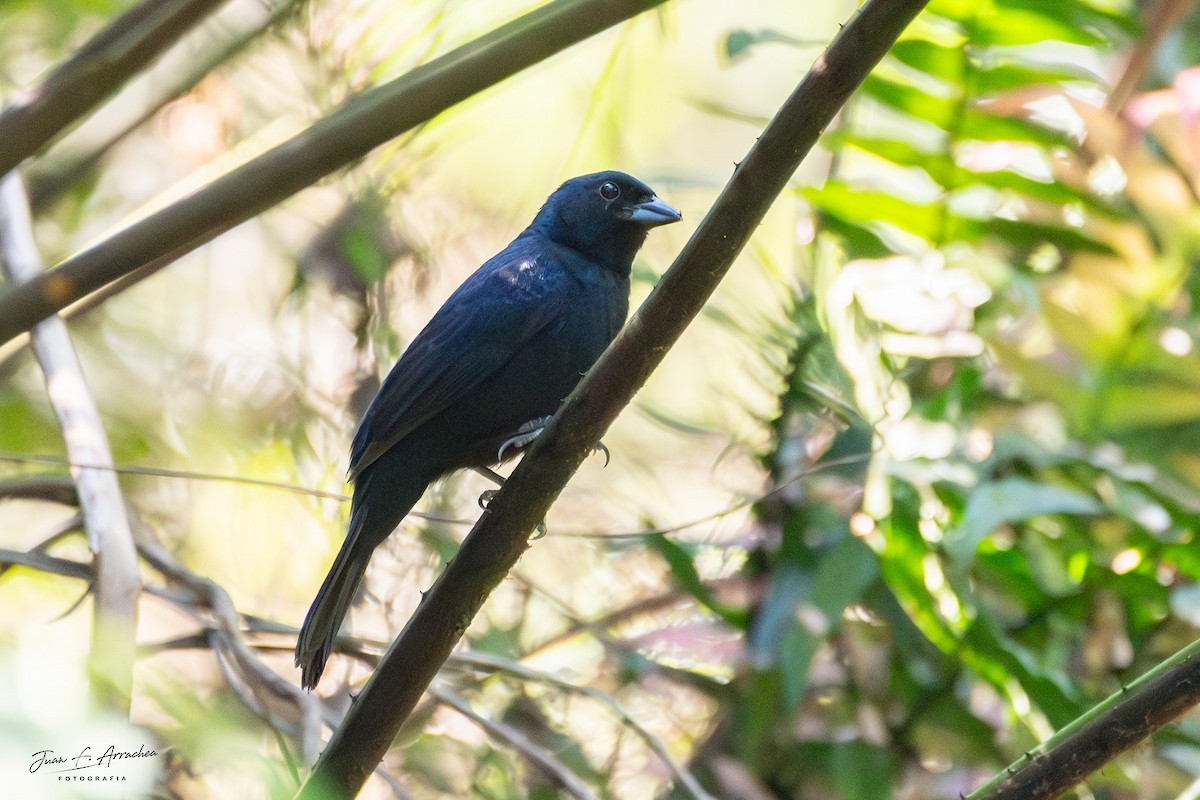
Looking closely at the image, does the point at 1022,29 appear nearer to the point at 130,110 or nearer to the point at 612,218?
the point at 612,218

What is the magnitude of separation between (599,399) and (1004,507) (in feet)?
5.23

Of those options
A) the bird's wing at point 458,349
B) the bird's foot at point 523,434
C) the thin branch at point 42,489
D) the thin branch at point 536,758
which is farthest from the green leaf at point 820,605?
the thin branch at point 42,489

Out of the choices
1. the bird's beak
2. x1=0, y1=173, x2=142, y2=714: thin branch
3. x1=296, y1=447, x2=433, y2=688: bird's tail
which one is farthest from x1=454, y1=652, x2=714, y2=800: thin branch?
the bird's beak

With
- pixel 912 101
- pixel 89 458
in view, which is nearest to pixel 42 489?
pixel 89 458

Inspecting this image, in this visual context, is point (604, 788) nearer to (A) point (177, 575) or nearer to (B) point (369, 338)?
(A) point (177, 575)

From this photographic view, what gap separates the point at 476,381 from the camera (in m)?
3.38

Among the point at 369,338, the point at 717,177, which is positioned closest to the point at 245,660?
the point at 369,338

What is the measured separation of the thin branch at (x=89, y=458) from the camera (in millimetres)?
2643

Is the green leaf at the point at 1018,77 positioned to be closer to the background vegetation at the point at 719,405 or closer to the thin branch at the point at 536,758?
the background vegetation at the point at 719,405

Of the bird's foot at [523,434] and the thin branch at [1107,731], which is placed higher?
the bird's foot at [523,434]

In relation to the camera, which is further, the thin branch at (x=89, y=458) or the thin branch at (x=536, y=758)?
the thin branch at (x=536, y=758)

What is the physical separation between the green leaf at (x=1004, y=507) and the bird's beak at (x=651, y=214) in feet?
4.12

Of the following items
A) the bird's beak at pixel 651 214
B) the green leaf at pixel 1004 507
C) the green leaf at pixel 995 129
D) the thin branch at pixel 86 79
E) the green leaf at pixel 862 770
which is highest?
the thin branch at pixel 86 79

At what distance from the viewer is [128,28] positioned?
141 centimetres
